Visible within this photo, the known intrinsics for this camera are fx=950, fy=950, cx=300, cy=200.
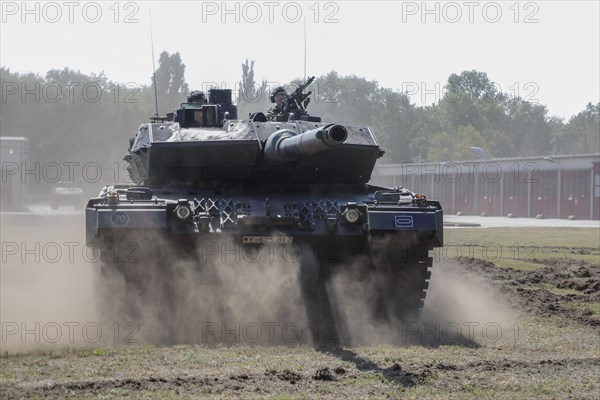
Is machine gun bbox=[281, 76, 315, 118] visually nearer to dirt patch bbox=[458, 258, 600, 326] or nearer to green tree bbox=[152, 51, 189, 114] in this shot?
dirt patch bbox=[458, 258, 600, 326]

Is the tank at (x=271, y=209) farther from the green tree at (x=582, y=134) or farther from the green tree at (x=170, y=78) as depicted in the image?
the green tree at (x=582, y=134)

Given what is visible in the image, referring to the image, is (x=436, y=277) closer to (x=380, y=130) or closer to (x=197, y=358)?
(x=197, y=358)

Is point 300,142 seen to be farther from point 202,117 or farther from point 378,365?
point 378,365

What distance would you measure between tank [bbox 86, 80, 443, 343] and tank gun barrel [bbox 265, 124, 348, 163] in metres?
0.02

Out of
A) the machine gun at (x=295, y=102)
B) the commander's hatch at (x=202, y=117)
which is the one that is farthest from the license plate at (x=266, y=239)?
the machine gun at (x=295, y=102)

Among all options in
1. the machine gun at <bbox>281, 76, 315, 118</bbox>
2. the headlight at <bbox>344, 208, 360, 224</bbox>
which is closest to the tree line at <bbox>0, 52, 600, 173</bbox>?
the machine gun at <bbox>281, 76, 315, 118</bbox>

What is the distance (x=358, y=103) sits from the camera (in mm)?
92125

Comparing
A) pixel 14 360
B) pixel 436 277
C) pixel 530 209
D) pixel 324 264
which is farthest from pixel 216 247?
pixel 530 209

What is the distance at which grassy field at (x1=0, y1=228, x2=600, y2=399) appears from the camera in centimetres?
888

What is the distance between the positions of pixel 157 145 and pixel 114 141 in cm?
5765

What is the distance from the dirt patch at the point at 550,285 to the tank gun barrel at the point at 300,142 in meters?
5.03

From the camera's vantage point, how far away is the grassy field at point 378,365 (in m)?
8.88

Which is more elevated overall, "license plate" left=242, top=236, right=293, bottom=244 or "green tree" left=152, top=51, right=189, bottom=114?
"green tree" left=152, top=51, right=189, bottom=114

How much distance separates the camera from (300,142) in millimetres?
12633
